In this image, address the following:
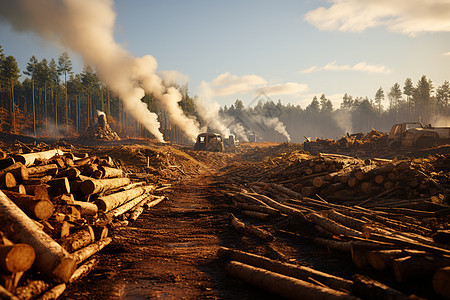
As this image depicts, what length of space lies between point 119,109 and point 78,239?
74771mm

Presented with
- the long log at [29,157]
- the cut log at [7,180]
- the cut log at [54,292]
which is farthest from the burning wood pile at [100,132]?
the cut log at [54,292]

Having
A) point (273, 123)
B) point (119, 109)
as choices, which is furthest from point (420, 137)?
point (273, 123)

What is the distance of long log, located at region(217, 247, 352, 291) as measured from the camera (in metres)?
3.53

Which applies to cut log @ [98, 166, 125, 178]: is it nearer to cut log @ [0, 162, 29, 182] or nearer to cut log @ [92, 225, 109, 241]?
cut log @ [0, 162, 29, 182]

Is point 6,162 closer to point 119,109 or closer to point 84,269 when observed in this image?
point 84,269

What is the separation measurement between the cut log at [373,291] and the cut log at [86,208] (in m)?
5.91

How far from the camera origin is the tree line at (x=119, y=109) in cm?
6631

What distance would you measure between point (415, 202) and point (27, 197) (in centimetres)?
962

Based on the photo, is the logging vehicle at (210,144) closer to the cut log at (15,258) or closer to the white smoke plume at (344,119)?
the cut log at (15,258)

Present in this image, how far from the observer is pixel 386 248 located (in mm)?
4082

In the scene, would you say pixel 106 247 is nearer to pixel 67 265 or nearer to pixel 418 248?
pixel 67 265

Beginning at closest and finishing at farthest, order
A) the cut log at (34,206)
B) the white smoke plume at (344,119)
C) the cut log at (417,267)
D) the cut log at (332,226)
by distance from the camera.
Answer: the cut log at (417,267) → the cut log at (34,206) → the cut log at (332,226) → the white smoke plume at (344,119)

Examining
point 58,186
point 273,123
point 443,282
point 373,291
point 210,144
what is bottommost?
point 373,291

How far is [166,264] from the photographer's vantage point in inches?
195
